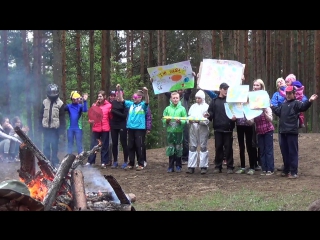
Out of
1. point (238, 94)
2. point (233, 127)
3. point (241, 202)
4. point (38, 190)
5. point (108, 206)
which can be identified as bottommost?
point (241, 202)

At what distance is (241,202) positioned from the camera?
8.59m

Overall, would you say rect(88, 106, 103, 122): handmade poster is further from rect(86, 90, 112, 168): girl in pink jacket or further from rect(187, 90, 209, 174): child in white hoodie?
rect(187, 90, 209, 174): child in white hoodie

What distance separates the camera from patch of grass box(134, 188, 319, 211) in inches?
318

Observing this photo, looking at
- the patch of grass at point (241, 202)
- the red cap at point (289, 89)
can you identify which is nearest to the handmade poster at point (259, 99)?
the red cap at point (289, 89)

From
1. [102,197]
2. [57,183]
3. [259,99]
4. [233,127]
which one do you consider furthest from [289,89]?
[57,183]

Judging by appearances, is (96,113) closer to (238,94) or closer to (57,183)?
(238,94)

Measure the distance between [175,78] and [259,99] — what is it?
246cm

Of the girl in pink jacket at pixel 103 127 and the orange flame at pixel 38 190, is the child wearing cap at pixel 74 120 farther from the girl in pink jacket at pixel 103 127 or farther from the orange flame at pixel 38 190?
the orange flame at pixel 38 190

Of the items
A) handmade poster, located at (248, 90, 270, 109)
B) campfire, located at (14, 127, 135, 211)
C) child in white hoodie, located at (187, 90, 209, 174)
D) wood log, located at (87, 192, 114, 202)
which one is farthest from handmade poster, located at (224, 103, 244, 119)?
wood log, located at (87, 192, 114, 202)

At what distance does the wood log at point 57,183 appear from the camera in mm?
6265

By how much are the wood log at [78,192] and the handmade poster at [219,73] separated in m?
5.59

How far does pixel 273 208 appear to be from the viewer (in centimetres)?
791
